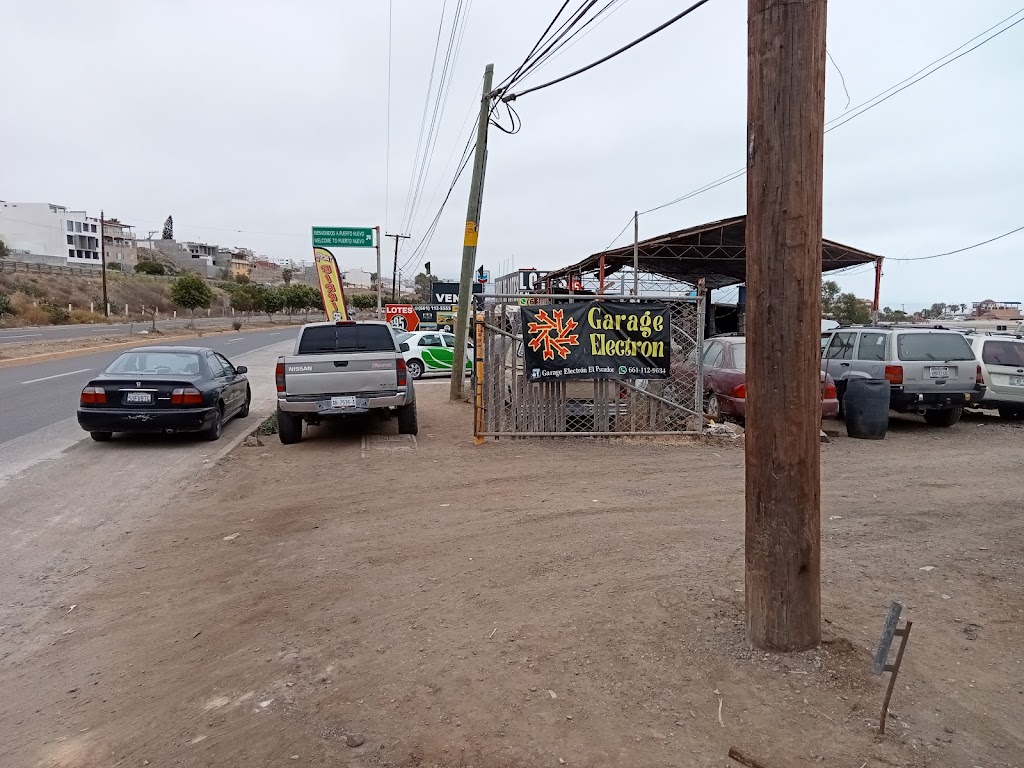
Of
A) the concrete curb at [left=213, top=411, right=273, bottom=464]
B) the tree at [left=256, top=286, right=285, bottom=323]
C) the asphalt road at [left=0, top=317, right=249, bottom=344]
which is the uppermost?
the tree at [left=256, top=286, right=285, bottom=323]

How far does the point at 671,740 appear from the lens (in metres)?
2.96

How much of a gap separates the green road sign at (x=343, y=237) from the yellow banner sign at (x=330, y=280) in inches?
53.6

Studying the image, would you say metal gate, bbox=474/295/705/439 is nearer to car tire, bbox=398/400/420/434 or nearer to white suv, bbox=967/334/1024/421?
car tire, bbox=398/400/420/434

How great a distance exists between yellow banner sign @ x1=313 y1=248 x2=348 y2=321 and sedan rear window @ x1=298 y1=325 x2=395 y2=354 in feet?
41.4

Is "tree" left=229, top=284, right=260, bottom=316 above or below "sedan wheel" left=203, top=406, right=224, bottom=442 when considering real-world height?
above

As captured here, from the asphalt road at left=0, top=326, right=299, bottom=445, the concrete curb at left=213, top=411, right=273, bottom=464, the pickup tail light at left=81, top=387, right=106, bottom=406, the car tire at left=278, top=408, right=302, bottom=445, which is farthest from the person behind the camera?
the asphalt road at left=0, top=326, right=299, bottom=445

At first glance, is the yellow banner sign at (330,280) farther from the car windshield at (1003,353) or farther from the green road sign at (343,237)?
the car windshield at (1003,353)

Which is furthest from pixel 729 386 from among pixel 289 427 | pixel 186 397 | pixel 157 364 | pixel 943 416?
pixel 157 364

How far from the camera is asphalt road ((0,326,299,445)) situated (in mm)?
12039

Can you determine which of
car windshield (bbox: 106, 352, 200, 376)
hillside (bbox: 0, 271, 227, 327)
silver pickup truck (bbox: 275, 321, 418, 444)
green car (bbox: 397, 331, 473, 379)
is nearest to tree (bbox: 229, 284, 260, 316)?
hillside (bbox: 0, 271, 227, 327)

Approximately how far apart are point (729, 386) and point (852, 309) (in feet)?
119

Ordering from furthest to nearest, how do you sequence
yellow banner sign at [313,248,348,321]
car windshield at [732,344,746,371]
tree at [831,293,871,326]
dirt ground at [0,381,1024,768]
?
tree at [831,293,871,326] → yellow banner sign at [313,248,348,321] → car windshield at [732,344,746,371] → dirt ground at [0,381,1024,768]

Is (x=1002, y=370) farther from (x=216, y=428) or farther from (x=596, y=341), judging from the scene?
(x=216, y=428)

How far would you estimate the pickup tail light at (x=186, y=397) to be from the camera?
32.9 ft
